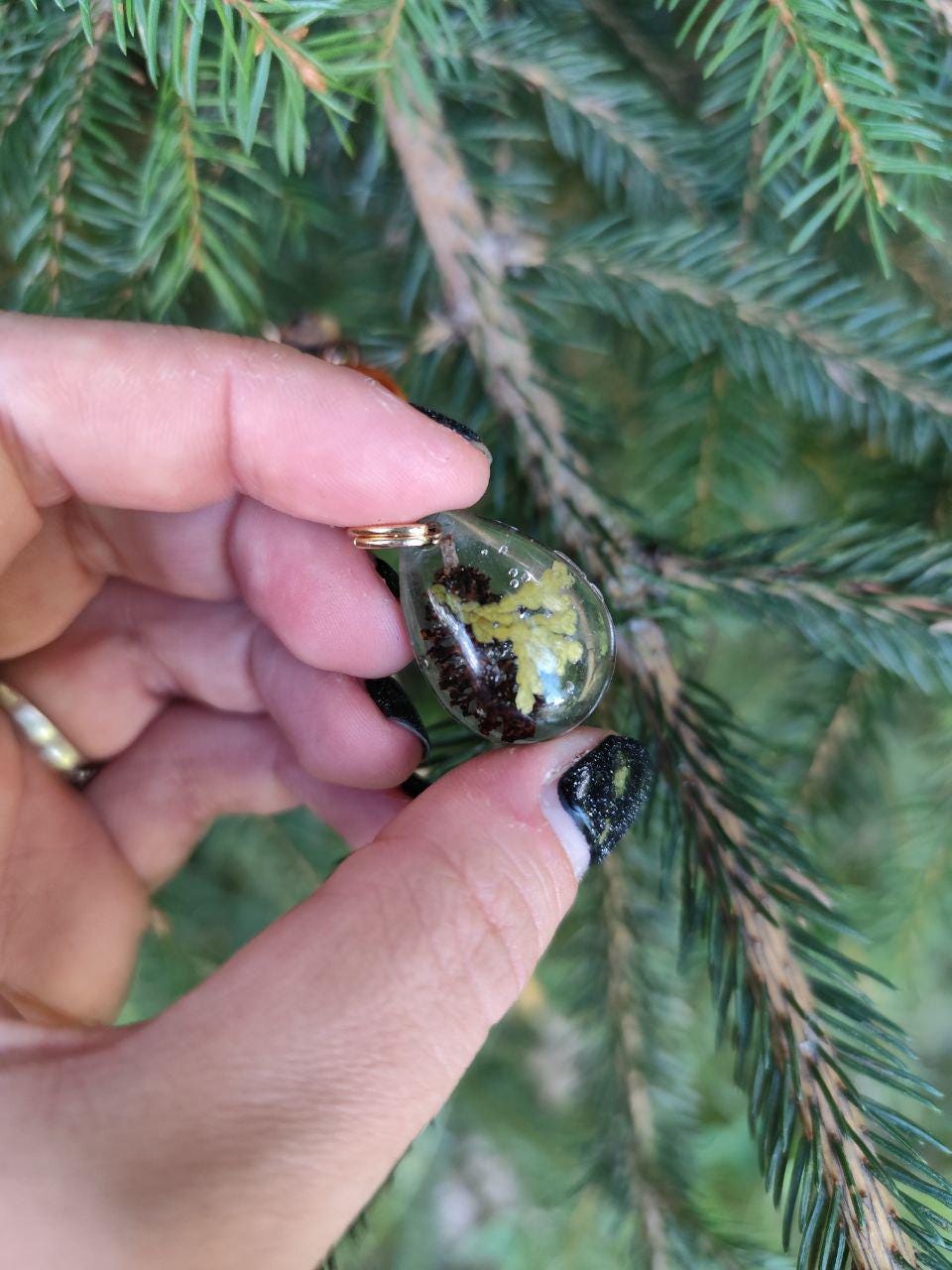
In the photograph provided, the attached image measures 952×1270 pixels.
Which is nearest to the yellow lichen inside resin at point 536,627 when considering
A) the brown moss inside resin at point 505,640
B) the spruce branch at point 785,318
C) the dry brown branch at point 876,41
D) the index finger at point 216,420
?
the brown moss inside resin at point 505,640

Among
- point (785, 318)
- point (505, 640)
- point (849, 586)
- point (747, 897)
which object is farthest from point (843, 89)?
point (747, 897)

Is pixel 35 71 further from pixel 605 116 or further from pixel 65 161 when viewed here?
pixel 605 116

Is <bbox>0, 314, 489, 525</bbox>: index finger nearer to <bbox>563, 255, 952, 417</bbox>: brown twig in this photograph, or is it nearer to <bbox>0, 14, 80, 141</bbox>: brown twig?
<bbox>0, 14, 80, 141</bbox>: brown twig

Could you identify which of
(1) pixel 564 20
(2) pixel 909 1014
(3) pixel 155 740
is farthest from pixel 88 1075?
(2) pixel 909 1014

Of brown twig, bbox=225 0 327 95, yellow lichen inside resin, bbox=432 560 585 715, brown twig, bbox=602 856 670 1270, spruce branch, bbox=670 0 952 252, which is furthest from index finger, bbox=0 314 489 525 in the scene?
brown twig, bbox=602 856 670 1270

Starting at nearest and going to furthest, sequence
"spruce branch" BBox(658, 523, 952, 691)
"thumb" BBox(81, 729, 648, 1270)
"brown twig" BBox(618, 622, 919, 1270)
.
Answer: "thumb" BBox(81, 729, 648, 1270)
"brown twig" BBox(618, 622, 919, 1270)
"spruce branch" BBox(658, 523, 952, 691)

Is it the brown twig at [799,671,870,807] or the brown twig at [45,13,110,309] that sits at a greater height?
the brown twig at [45,13,110,309]
